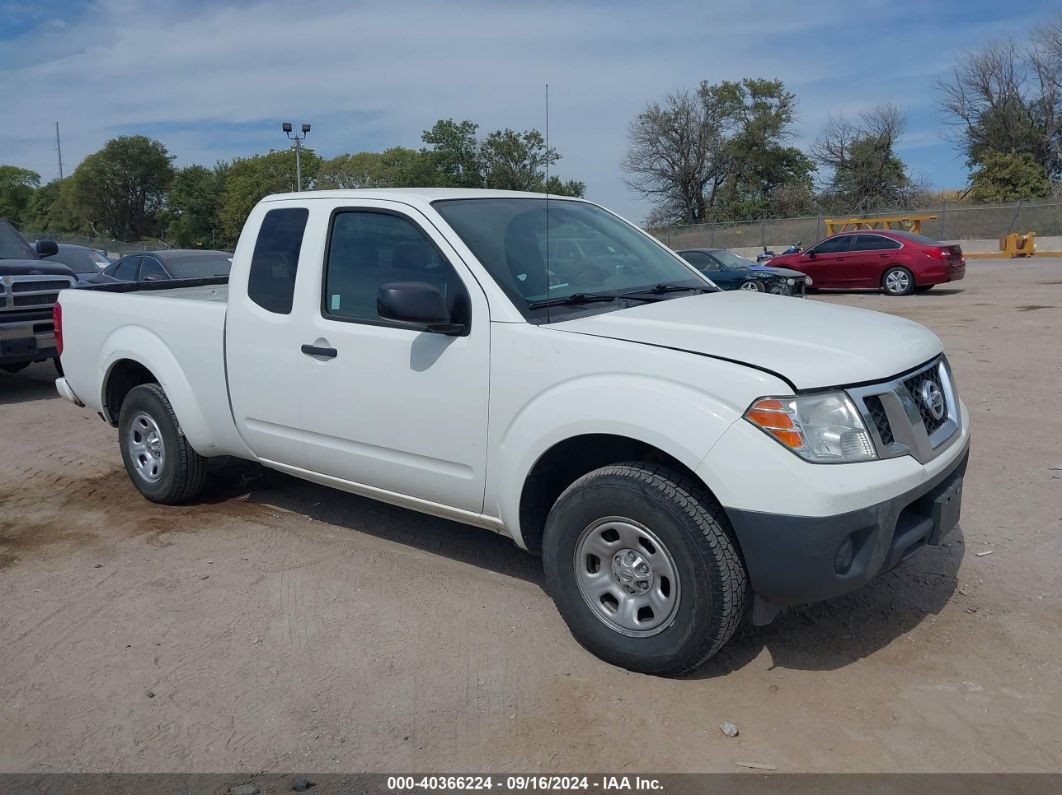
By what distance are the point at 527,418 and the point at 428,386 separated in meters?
0.58

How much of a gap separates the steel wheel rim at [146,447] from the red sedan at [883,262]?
18868 millimetres

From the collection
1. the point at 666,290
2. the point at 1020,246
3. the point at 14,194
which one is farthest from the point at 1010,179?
the point at 14,194

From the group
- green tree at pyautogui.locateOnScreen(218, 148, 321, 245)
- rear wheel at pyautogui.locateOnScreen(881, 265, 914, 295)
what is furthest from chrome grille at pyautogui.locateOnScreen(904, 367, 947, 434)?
green tree at pyautogui.locateOnScreen(218, 148, 321, 245)

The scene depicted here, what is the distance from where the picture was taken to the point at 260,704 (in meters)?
3.52

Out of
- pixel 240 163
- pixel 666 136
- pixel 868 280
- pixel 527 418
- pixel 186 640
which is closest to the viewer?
pixel 527 418

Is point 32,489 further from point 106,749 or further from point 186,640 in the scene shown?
point 106,749

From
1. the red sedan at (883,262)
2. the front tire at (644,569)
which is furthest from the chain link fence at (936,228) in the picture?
the front tire at (644,569)

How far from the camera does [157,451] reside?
5.83 metres

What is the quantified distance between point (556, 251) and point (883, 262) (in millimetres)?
18915

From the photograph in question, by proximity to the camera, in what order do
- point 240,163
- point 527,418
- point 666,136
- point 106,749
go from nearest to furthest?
point 106,749 < point 527,418 < point 666,136 < point 240,163

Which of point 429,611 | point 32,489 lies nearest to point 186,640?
point 429,611

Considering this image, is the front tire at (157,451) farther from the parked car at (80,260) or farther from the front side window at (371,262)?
the parked car at (80,260)

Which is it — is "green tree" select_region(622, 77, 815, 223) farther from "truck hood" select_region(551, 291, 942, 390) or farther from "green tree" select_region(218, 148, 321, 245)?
"truck hood" select_region(551, 291, 942, 390)

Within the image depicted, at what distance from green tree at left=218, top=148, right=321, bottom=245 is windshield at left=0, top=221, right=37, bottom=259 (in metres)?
46.8
